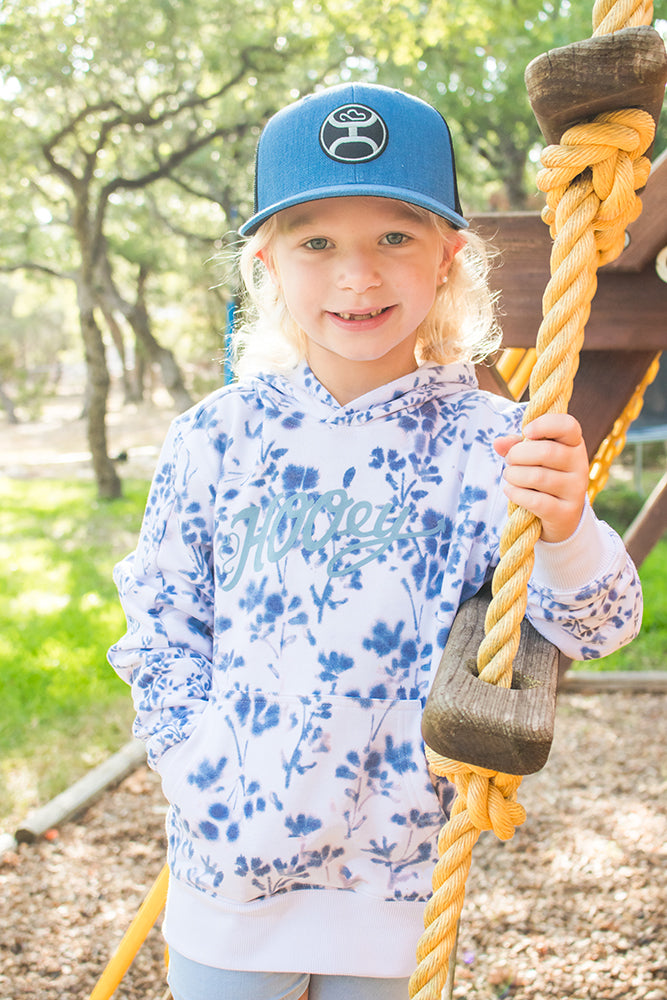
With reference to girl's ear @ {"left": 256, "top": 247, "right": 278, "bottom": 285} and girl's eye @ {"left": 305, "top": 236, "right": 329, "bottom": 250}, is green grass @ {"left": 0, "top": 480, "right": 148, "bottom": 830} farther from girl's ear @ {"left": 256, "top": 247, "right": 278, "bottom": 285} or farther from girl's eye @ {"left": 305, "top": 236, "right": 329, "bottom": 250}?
girl's eye @ {"left": 305, "top": 236, "right": 329, "bottom": 250}

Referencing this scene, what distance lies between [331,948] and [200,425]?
0.87 m

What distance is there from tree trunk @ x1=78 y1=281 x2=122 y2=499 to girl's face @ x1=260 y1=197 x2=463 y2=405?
9.37 meters

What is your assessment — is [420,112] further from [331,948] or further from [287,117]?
[331,948]

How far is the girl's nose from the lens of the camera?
1392 mm

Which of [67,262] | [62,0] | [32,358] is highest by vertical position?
[62,0]

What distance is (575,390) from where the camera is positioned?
6.21ft

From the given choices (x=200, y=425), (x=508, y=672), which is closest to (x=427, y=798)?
(x=508, y=672)

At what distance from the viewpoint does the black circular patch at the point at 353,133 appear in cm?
139

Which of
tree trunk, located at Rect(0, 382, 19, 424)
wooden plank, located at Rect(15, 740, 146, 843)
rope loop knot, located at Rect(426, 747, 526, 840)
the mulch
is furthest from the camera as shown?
tree trunk, located at Rect(0, 382, 19, 424)

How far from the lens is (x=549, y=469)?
108 cm

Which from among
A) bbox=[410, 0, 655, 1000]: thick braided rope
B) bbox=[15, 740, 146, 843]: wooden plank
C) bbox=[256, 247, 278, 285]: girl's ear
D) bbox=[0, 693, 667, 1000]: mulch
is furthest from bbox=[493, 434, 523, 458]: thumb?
bbox=[15, 740, 146, 843]: wooden plank

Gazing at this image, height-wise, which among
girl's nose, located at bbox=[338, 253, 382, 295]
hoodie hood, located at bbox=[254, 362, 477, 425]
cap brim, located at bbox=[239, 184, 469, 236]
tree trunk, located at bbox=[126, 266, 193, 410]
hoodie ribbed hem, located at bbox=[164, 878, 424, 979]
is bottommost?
tree trunk, located at bbox=[126, 266, 193, 410]

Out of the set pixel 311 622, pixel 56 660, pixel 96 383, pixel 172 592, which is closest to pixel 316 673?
pixel 311 622

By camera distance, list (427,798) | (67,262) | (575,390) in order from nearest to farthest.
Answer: (427,798) < (575,390) < (67,262)
